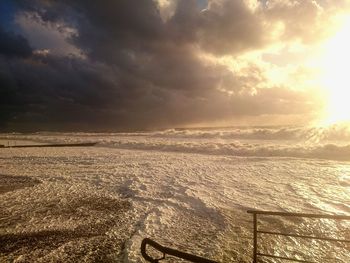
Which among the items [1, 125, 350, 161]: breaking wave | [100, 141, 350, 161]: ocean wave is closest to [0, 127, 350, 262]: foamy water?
[100, 141, 350, 161]: ocean wave

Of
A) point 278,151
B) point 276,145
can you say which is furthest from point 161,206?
point 276,145

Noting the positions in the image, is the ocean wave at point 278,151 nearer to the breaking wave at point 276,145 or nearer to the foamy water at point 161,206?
the breaking wave at point 276,145

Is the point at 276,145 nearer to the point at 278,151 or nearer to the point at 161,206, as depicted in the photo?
the point at 278,151

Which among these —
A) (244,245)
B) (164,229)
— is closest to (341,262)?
(244,245)

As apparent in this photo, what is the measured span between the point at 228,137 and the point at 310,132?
11.8 metres

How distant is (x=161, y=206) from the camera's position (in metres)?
10.2

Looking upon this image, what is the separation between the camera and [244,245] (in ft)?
23.2

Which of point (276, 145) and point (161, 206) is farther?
point (276, 145)

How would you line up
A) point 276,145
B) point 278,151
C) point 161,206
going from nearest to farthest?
point 161,206
point 278,151
point 276,145

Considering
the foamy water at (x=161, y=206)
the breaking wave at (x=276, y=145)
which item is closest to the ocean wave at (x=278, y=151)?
Answer: the breaking wave at (x=276, y=145)

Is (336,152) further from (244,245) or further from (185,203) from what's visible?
(244,245)

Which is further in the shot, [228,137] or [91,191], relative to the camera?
[228,137]

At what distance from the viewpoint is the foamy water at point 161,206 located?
681 centimetres

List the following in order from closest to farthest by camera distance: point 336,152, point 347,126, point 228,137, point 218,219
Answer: point 218,219 → point 336,152 → point 347,126 → point 228,137
